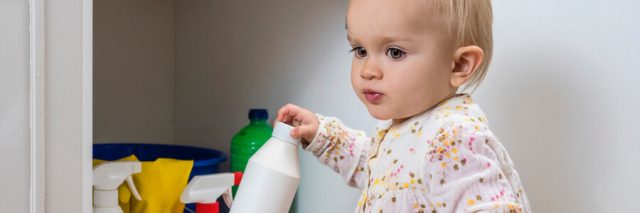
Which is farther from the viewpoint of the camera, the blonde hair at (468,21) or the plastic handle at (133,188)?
the plastic handle at (133,188)

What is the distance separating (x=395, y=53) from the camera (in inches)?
27.9

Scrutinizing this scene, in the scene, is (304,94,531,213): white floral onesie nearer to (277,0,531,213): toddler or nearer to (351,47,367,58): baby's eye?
(277,0,531,213): toddler

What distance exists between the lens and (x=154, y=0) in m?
1.40

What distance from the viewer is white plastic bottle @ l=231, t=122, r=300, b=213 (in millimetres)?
804

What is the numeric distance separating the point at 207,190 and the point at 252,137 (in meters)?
0.24

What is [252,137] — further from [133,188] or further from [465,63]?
[465,63]

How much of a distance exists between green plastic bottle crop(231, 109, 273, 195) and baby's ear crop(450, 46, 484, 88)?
1.69ft

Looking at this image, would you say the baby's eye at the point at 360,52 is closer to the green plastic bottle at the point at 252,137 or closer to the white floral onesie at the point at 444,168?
the white floral onesie at the point at 444,168

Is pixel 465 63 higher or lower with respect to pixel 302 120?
higher
